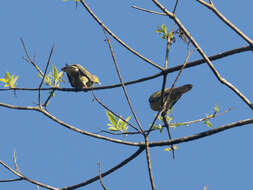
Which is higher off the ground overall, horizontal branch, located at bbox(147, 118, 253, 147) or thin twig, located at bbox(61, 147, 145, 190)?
horizontal branch, located at bbox(147, 118, 253, 147)

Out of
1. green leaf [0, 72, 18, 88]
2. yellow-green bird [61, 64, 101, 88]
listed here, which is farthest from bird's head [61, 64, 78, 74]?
green leaf [0, 72, 18, 88]

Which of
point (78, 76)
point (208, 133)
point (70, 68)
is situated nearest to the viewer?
point (208, 133)

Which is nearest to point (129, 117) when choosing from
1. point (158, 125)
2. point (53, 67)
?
point (158, 125)

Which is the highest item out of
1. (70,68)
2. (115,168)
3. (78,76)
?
(70,68)

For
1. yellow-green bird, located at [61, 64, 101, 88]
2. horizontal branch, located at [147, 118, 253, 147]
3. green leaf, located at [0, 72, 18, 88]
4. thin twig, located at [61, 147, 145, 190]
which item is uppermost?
yellow-green bird, located at [61, 64, 101, 88]

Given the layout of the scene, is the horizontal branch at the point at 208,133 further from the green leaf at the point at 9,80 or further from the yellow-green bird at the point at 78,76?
the yellow-green bird at the point at 78,76

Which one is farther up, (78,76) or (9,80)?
(78,76)

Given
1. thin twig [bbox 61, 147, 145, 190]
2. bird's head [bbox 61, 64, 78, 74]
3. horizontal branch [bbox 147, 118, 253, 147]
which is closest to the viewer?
horizontal branch [bbox 147, 118, 253, 147]

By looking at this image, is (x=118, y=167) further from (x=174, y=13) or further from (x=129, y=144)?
(x=174, y=13)

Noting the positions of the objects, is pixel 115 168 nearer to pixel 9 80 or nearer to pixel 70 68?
pixel 9 80

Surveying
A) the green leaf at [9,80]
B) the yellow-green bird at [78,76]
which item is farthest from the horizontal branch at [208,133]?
the yellow-green bird at [78,76]

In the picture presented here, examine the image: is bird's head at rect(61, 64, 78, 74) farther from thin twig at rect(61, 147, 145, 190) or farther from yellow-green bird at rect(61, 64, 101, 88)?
thin twig at rect(61, 147, 145, 190)

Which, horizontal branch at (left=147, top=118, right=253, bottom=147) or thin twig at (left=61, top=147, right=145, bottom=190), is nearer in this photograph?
horizontal branch at (left=147, top=118, right=253, bottom=147)

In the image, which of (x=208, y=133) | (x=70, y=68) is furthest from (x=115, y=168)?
(x=70, y=68)
